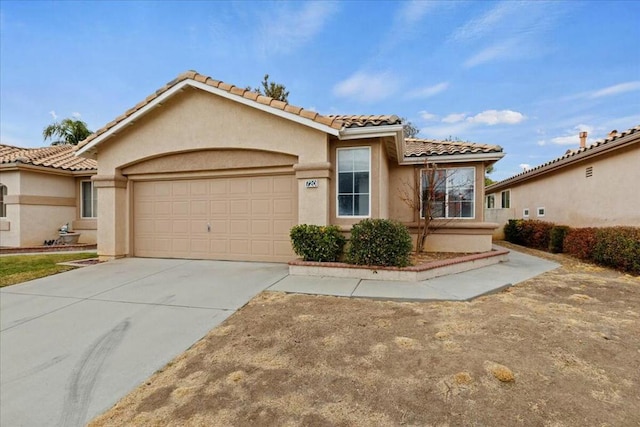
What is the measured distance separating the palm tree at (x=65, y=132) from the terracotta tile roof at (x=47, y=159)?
1190cm

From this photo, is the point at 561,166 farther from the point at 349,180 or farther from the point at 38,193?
the point at 38,193

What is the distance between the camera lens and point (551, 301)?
5.67m

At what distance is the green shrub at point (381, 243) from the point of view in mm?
6945

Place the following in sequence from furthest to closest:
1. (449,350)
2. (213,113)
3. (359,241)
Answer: (213,113) → (359,241) → (449,350)

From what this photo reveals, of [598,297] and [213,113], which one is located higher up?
[213,113]

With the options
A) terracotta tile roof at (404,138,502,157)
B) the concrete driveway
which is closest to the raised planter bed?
the concrete driveway

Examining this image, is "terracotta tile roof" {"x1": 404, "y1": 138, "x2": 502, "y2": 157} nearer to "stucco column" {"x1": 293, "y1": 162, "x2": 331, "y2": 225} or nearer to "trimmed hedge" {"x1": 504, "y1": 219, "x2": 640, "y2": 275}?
"trimmed hedge" {"x1": 504, "y1": 219, "x2": 640, "y2": 275}

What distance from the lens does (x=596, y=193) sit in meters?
10.8

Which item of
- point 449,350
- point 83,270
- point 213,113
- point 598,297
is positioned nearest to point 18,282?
point 83,270

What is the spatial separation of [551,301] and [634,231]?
16.2 ft

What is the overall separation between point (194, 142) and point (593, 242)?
41.9ft

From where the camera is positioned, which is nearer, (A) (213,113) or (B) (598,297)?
A: (B) (598,297)

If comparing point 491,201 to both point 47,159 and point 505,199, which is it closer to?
point 505,199

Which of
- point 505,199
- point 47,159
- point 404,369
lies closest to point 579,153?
point 505,199
